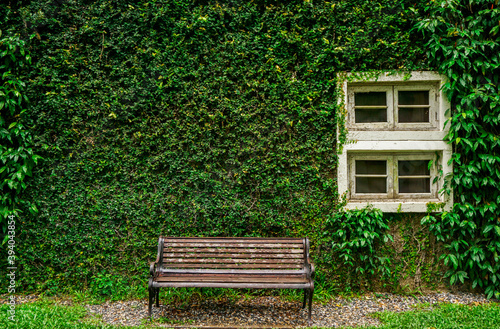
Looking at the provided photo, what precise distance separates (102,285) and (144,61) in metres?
3.02

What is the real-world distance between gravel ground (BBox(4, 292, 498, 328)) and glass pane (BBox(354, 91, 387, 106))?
2625mm

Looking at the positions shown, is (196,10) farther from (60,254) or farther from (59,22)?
(60,254)

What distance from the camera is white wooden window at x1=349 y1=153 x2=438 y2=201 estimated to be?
163 inches

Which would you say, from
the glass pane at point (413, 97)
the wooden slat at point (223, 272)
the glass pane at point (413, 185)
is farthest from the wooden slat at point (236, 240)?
the glass pane at point (413, 97)

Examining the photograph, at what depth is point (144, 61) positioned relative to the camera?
3.98 meters

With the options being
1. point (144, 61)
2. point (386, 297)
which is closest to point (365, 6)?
point (144, 61)

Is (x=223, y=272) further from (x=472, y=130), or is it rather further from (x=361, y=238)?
(x=472, y=130)

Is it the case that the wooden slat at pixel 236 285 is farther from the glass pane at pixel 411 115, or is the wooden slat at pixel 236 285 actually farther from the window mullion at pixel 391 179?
the glass pane at pixel 411 115

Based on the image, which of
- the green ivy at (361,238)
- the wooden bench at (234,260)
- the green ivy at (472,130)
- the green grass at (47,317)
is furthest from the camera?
the green ivy at (361,238)

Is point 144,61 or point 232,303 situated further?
point 144,61

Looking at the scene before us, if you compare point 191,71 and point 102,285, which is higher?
point 191,71

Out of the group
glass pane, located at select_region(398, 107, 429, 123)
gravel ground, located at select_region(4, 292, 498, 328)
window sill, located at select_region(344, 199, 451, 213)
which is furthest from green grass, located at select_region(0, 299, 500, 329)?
glass pane, located at select_region(398, 107, 429, 123)

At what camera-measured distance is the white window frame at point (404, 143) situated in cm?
397

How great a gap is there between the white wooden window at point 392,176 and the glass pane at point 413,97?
29.2 inches
